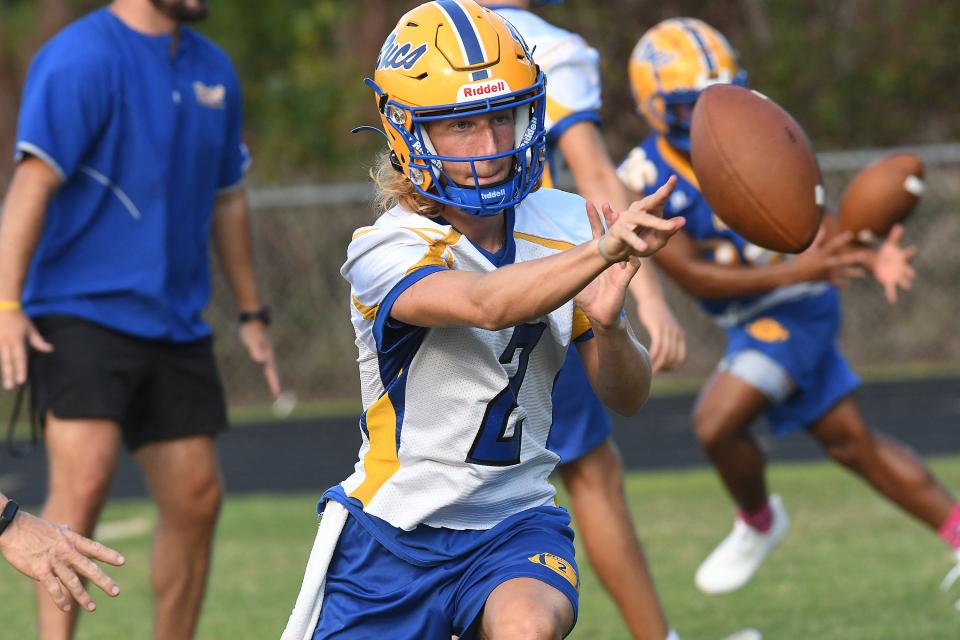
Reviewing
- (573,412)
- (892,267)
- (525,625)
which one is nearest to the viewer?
(525,625)

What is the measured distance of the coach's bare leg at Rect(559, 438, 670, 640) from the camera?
185 inches

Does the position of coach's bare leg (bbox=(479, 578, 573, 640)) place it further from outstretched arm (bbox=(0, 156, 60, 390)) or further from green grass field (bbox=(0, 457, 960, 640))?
green grass field (bbox=(0, 457, 960, 640))

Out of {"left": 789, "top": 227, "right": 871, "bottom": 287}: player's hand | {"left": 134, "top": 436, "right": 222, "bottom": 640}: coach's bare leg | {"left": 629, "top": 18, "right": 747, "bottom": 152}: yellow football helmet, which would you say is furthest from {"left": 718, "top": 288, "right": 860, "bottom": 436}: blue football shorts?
{"left": 134, "top": 436, "right": 222, "bottom": 640}: coach's bare leg

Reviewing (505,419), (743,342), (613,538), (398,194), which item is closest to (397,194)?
(398,194)

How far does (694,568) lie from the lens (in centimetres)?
702

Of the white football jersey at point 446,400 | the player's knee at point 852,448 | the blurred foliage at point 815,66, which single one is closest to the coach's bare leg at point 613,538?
the white football jersey at point 446,400

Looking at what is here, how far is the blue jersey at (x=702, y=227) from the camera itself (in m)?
6.23

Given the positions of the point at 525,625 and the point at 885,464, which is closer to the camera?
the point at 525,625

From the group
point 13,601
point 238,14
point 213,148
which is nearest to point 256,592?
point 13,601

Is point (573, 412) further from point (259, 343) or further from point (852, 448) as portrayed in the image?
point (852, 448)

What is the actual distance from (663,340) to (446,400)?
1.10 meters

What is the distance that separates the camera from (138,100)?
5078 millimetres

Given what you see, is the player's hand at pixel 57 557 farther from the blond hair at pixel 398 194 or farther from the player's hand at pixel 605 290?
the player's hand at pixel 605 290

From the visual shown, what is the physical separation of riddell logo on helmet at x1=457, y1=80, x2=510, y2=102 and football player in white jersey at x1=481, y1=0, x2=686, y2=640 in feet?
3.54
